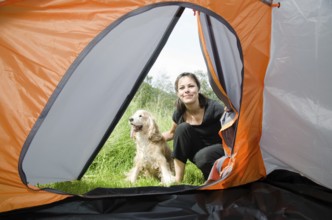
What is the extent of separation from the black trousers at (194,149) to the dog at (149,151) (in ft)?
0.90

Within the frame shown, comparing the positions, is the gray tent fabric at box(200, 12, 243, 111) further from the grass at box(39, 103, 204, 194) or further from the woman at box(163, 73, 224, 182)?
the grass at box(39, 103, 204, 194)

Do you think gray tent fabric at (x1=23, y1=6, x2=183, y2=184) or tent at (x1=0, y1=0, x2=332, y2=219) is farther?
gray tent fabric at (x1=23, y1=6, x2=183, y2=184)

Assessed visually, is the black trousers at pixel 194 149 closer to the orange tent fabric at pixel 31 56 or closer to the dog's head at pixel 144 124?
the dog's head at pixel 144 124

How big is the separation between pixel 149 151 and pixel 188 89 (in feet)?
2.35

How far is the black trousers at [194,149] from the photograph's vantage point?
2.50 m

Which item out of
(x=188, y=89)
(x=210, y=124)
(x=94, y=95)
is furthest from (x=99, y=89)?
(x=210, y=124)

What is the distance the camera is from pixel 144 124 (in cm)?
305

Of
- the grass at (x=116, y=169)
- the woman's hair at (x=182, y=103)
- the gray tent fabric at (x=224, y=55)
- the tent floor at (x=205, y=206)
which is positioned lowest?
the grass at (x=116, y=169)

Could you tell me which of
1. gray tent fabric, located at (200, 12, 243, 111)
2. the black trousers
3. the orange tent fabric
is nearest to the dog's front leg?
the black trousers

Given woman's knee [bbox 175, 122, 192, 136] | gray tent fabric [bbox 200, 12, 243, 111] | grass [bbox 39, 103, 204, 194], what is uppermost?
gray tent fabric [bbox 200, 12, 243, 111]

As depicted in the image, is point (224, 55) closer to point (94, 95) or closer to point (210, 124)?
point (210, 124)

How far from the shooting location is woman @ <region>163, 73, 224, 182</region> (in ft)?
8.61

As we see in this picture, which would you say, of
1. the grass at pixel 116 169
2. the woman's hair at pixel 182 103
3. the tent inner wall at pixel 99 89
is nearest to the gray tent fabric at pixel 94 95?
the tent inner wall at pixel 99 89

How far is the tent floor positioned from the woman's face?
0.85 m
